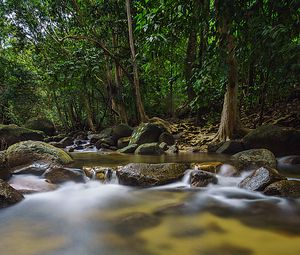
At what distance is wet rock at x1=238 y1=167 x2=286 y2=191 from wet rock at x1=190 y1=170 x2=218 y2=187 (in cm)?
55

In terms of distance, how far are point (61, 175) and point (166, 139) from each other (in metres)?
5.75

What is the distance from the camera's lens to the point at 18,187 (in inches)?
169

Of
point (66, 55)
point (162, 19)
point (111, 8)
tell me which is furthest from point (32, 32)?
point (162, 19)

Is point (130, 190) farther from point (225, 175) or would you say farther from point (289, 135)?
point (289, 135)

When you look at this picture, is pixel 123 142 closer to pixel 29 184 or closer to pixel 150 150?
pixel 150 150

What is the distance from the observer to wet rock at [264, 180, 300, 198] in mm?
3623

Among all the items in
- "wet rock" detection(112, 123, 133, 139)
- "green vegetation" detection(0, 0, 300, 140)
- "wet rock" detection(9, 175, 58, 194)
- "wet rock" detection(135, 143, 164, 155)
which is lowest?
"wet rock" detection(9, 175, 58, 194)

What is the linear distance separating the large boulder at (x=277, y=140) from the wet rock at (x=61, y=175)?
4.63m

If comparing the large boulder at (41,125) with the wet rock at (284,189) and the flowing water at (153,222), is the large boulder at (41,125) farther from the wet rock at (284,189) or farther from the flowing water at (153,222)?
the wet rock at (284,189)

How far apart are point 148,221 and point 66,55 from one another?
12286mm

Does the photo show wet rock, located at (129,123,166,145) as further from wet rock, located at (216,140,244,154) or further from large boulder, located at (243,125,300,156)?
large boulder, located at (243,125,300,156)

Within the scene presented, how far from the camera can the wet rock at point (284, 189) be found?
3623mm

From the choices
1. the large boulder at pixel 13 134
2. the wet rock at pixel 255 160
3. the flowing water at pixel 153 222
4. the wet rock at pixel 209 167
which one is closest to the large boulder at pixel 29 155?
the flowing water at pixel 153 222

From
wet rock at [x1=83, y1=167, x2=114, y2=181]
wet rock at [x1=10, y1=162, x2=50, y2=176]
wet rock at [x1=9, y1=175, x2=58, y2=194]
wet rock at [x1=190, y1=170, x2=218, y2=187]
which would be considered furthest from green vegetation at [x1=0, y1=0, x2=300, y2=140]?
wet rock at [x1=9, y1=175, x2=58, y2=194]
